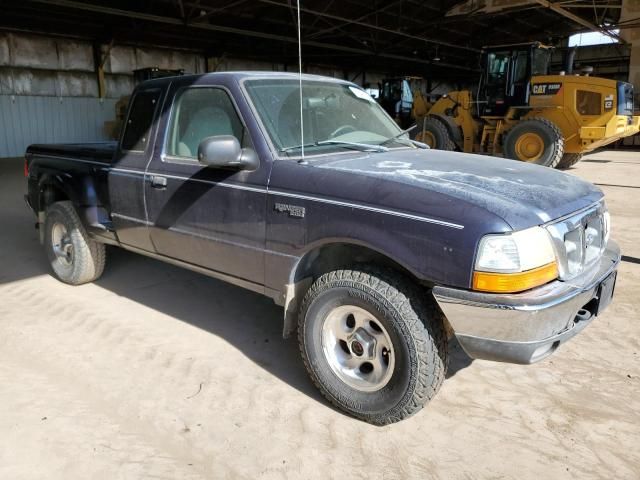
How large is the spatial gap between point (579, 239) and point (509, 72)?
11554 millimetres

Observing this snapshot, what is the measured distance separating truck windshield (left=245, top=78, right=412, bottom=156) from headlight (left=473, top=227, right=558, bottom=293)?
1347 millimetres

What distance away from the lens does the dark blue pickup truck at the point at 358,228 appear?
238 centimetres

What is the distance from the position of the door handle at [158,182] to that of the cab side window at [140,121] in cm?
34

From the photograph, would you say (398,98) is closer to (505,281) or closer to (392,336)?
(392,336)

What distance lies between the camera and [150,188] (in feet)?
12.5

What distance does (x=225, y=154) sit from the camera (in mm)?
2971

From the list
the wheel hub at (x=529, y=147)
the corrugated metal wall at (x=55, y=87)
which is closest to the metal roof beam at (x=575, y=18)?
the wheel hub at (x=529, y=147)

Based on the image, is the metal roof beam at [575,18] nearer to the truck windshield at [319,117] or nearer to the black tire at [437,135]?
the black tire at [437,135]

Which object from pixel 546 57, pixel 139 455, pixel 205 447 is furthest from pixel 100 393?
pixel 546 57

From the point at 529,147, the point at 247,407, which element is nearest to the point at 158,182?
the point at 247,407

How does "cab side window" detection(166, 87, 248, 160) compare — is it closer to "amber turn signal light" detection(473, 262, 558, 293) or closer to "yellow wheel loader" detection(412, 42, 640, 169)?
"amber turn signal light" detection(473, 262, 558, 293)

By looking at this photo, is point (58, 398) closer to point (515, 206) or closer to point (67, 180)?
point (67, 180)

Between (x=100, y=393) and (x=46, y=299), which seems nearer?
(x=100, y=393)

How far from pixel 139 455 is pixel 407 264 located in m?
1.66
